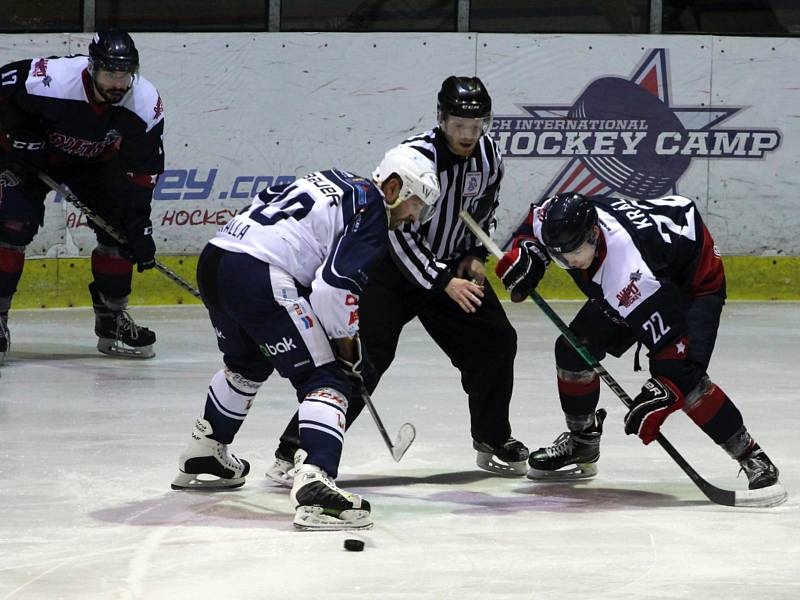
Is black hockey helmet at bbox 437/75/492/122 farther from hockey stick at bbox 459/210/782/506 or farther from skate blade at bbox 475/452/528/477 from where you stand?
skate blade at bbox 475/452/528/477

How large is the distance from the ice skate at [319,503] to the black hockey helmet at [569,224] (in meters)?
0.79

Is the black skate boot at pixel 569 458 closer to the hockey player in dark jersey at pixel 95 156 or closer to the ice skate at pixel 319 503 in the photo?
the ice skate at pixel 319 503

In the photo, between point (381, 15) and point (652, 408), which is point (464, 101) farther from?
Answer: point (381, 15)

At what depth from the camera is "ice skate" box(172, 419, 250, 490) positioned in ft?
12.6

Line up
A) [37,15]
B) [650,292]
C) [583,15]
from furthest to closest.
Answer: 1. [583,15]
2. [37,15]
3. [650,292]

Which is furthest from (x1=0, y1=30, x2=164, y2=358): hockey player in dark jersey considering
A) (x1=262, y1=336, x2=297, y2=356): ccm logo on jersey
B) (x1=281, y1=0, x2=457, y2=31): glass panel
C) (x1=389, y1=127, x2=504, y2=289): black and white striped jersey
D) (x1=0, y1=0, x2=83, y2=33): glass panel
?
(x1=262, y1=336, x2=297, y2=356): ccm logo on jersey

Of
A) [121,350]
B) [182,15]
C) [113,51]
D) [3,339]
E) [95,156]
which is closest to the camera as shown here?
[113,51]

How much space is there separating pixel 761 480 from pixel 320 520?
1109mm

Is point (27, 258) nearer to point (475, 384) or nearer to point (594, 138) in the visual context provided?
point (594, 138)

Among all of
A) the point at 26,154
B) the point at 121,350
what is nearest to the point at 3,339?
the point at 121,350

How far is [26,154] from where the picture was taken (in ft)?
19.3

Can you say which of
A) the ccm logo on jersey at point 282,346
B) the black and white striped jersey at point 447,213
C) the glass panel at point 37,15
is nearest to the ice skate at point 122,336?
the glass panel at point 37,15

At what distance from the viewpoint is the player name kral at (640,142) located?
299 inches

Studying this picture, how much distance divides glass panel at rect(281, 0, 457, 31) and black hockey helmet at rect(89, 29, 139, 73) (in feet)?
6.78
